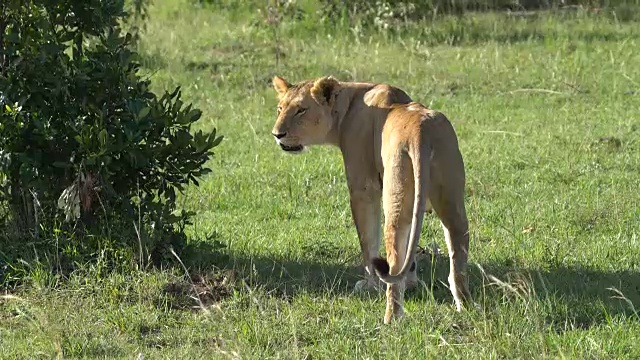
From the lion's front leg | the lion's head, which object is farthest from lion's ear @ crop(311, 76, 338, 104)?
the lion's front leg

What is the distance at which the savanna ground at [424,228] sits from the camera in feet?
17.4

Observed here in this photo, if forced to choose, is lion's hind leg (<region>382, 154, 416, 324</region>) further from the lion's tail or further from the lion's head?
the lion's head

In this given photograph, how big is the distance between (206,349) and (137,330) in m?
0.44

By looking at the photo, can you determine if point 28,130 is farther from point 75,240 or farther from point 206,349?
Answer: point 206,349

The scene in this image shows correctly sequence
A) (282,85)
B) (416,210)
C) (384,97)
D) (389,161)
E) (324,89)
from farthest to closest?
(282,85), (324,89), (384,97), (389,161), (416,210)

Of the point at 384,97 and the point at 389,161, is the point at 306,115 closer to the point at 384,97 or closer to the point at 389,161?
the point at 384,97

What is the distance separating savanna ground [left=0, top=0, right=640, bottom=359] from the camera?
5316 mm

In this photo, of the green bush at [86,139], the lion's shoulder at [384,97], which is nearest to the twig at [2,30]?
the green bush at [86,139]

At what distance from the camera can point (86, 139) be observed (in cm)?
618

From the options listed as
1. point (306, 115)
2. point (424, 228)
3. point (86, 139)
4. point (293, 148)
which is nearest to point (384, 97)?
point (306, 115)

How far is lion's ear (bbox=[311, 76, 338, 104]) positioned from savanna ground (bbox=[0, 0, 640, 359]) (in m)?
0.90

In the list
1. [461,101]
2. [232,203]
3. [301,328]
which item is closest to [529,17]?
[461,101]

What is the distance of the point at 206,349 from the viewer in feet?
17.4

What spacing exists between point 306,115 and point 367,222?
2.24 feet
